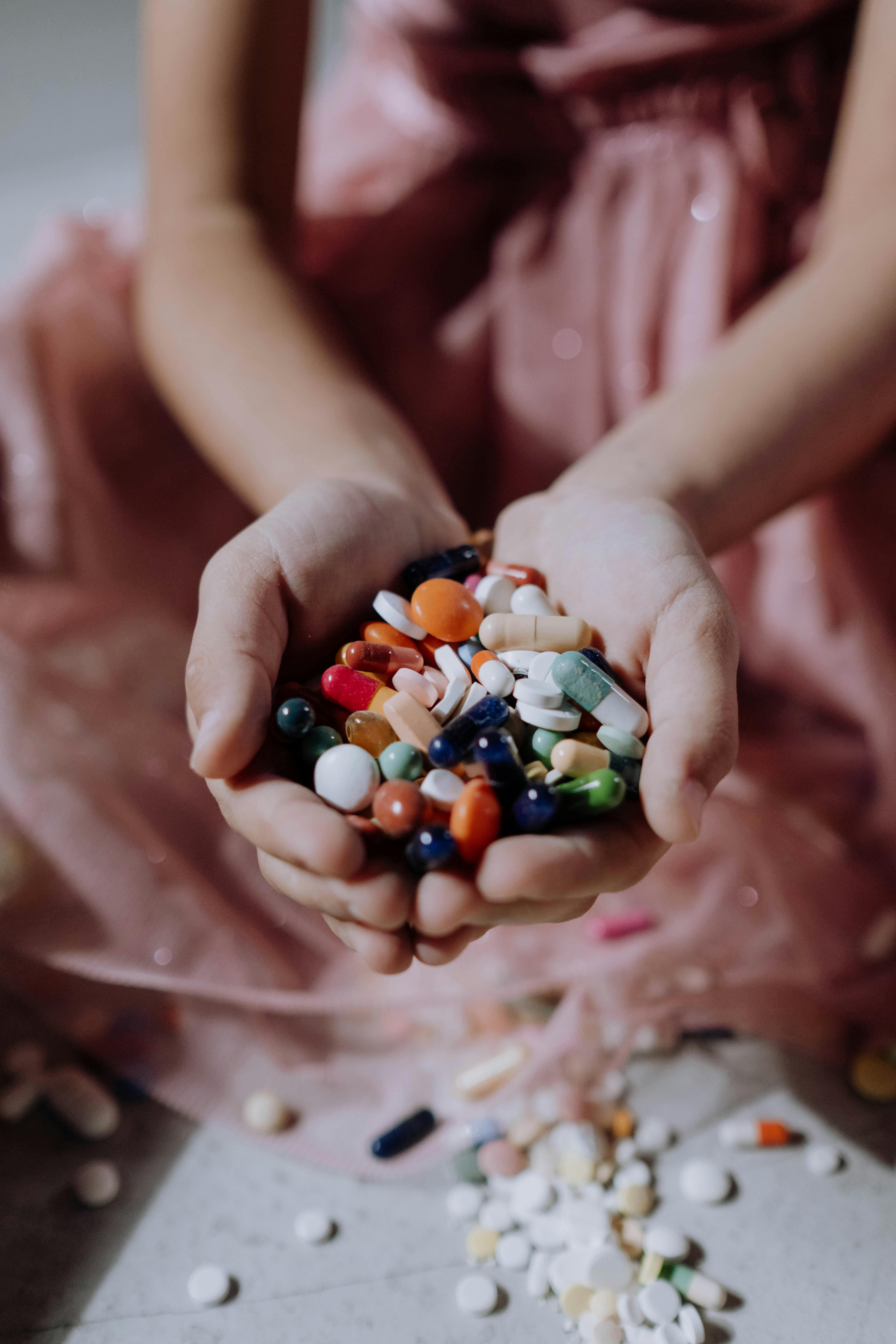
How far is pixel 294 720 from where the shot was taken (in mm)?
804

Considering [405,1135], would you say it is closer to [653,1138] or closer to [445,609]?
[653,1138]

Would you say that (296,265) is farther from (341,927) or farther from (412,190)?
(341,927)

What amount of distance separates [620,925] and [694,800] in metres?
0.52

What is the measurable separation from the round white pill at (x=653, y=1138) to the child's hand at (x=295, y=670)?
49cm

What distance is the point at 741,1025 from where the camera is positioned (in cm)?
113

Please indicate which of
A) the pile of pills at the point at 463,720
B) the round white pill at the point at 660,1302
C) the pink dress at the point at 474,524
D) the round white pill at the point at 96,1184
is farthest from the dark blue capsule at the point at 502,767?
the round white pill at the point at 96,1184

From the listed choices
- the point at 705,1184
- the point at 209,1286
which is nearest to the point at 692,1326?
the point at 705,1184

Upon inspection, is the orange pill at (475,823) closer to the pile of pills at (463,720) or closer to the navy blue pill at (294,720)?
the pile of pills at (463,720)

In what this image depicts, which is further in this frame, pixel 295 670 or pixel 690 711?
pixel 295 670

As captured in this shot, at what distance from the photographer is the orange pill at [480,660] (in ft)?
3.05

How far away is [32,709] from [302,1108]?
1.81ft

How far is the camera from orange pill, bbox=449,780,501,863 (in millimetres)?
739

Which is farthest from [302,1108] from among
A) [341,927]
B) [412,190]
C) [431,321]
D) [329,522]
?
[412,190]

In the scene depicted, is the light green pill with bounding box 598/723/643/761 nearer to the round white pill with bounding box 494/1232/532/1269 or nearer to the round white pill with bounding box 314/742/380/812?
the round white pill with bounding box 314/742/380/812
